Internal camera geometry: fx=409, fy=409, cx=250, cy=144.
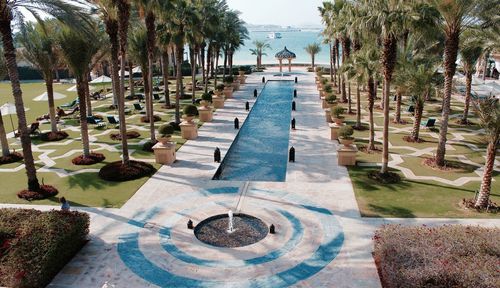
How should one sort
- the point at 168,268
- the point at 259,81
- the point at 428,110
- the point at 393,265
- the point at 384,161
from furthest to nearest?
1. the point at 259,81
2. the point at 428,110
3. the point at 384,161
4. the point at 168,268
5. the point at 393,265

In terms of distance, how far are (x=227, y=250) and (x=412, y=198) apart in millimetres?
8986

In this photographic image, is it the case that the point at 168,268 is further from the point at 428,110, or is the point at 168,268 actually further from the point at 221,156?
the point at 428,110

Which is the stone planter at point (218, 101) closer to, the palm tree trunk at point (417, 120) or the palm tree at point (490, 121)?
the palm tree trunk at point (417, 120)

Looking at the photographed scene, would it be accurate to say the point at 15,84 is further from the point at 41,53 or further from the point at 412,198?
the point at 412,198

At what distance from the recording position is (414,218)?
16.1 metres

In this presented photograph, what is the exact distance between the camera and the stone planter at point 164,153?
2295 cm

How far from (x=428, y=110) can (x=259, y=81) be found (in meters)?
27.4

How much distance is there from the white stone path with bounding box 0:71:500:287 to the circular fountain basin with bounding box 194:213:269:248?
0.39 metres

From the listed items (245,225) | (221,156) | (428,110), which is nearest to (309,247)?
(245,225)

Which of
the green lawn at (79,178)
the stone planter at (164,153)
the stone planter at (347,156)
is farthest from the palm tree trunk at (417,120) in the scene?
the stone planter at (164,153)

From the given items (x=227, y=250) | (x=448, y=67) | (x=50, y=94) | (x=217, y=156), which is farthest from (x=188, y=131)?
(x=448, y=67)

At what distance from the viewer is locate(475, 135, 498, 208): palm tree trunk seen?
16.2m

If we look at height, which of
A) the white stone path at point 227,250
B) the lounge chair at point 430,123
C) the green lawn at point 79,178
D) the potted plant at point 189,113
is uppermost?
the potted plant at point 189,113

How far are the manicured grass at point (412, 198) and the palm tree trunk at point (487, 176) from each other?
58cm
